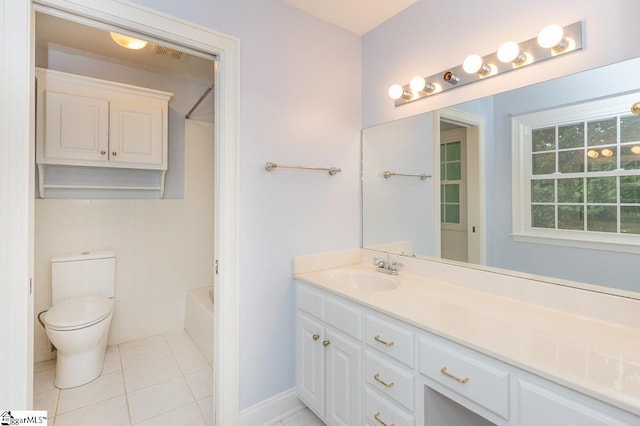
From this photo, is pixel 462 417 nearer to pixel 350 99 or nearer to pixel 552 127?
pixel 552 127

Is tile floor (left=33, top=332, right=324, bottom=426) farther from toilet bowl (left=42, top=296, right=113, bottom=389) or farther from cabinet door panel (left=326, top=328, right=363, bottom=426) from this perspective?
cabinet door panel (left=326, top=328, right=363, bottom=426)

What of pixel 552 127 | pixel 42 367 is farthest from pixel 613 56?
pixel 42 367

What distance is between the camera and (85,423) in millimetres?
1749

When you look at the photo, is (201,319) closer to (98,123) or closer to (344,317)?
(344,317)

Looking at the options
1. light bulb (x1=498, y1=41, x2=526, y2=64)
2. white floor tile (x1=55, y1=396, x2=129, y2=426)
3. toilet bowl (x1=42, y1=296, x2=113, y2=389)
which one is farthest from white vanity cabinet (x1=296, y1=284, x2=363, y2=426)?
toilet bowl (x1=42, y1=296, x2=113, y2=389)

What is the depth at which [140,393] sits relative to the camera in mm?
2035

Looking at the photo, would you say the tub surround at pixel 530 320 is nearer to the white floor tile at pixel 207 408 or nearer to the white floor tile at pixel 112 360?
the white floor tile at pixel 207 408

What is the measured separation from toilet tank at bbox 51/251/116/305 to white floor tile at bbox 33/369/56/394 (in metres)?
0.49

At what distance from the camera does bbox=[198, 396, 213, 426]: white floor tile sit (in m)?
1.80

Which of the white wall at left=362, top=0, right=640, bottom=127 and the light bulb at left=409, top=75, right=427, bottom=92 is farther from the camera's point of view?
the light bulb at left=409, top=75, right=427, bottom=92

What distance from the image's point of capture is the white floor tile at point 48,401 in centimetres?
186

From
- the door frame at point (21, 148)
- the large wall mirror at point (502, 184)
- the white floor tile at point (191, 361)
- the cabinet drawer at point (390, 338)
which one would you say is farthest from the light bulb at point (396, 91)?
the white floor tile at point (191, 361)

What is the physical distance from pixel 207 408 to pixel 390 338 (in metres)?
1.38

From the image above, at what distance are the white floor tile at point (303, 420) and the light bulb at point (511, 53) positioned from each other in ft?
7.11
